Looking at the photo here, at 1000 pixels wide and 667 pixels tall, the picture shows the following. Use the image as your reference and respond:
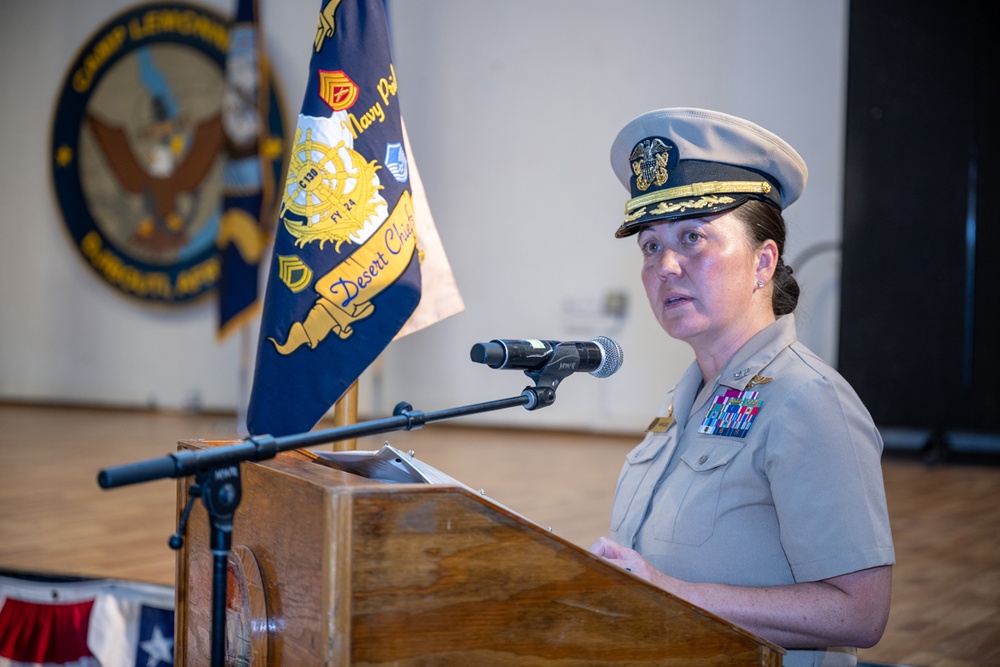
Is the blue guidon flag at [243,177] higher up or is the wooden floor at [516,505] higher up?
the blue guidon flag at [243,177]

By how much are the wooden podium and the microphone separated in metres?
0.22

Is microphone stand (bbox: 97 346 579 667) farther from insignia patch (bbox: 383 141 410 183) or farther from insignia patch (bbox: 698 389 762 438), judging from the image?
insignia patch (bbox: 383 141 410 183)

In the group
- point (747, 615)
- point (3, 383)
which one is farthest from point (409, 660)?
point (3, 383)

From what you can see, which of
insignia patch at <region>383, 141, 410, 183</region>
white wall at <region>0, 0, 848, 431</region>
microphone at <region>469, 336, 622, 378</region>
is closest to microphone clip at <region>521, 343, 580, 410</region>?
microphone at <region>469, 336, 622, 378</region>

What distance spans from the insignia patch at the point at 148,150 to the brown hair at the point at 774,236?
6.09 m

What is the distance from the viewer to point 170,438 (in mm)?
5820

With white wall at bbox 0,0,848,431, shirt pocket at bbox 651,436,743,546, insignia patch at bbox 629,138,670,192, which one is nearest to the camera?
shirt pocket at bbox 651,436,743,546

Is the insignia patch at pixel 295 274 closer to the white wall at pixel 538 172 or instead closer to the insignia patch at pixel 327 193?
the insignia patch at pixel 327 193

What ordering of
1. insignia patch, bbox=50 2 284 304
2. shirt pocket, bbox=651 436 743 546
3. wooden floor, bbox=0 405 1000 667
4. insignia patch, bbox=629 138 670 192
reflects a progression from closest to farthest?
shirt pocket, bbox=651 436 743 546 < insignia patch, bbox=629 138 670 192 < wooden floor, bbox=0 405 1000 667 < insignia patch, bbox=50 2 284 304

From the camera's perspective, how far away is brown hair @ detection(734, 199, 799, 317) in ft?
4.34

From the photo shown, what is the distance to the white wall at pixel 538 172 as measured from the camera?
581 centimetres

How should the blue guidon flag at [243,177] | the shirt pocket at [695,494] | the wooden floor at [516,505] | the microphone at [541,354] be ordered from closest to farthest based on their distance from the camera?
the microphone at [541,354] < the shirt pocket at [695,494] < the wooden floor at [516,505] < the blue guidon flag at [243,177]

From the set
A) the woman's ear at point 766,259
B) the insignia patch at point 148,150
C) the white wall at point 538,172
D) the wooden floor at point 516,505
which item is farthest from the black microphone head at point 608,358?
the insignia patch at point 148,150

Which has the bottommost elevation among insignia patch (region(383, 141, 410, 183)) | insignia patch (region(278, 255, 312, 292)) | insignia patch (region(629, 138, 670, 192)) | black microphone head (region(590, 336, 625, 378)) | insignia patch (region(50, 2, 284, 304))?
black microphone head (region(590, 336, 625, 378))
